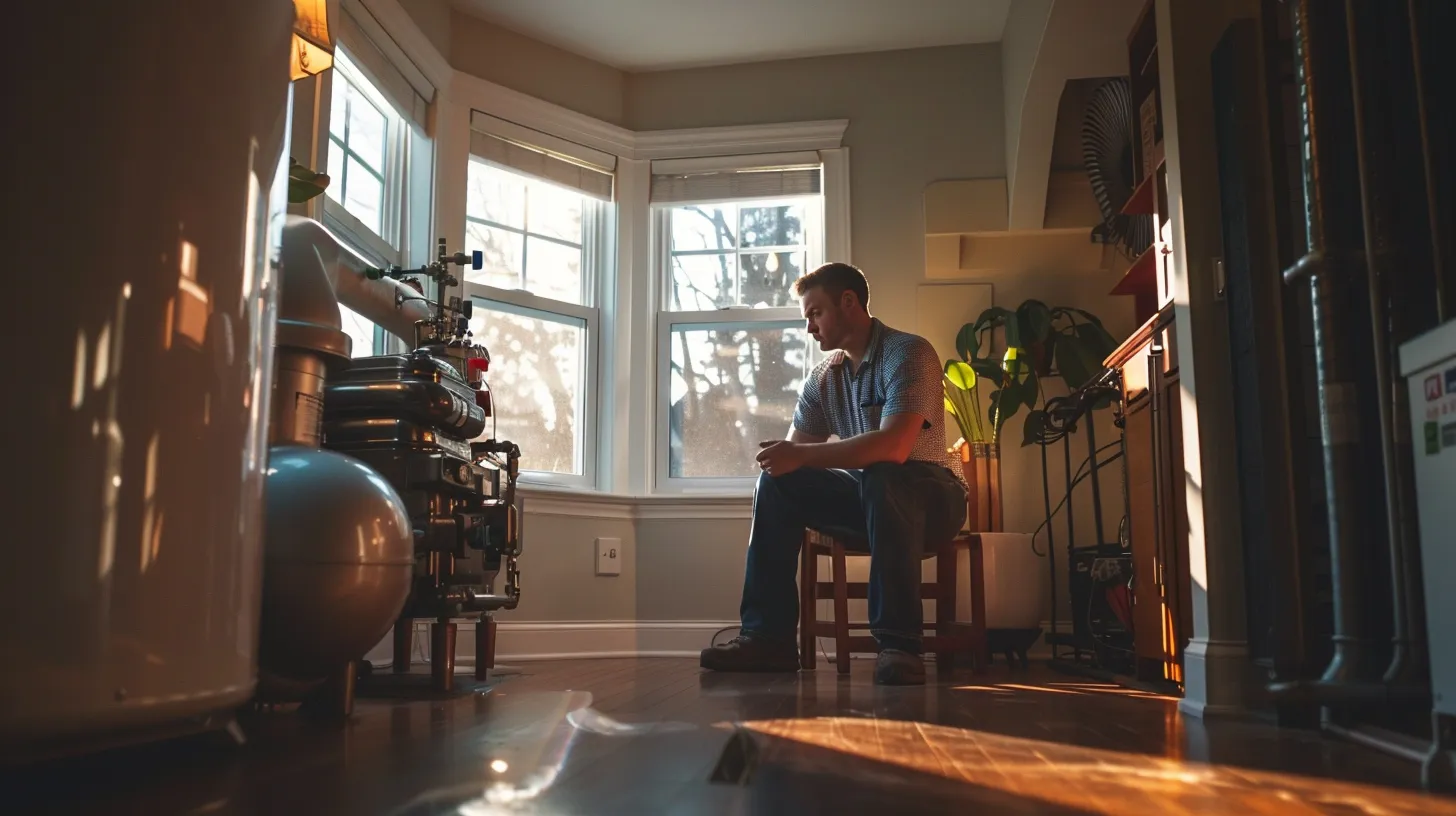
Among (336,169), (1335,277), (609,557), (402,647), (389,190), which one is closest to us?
(1335,277)

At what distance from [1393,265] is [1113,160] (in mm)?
2427

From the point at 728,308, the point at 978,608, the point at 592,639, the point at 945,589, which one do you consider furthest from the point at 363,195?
the point at 978,608

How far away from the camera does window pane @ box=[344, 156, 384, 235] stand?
377 cm

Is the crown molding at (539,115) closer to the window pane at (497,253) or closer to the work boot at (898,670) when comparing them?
the window pane at (497,253)

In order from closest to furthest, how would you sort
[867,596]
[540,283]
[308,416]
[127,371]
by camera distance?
[127,371]
[308,416]
[867,596]
[540,283]

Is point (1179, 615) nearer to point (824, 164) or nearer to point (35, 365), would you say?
point (35, 365)

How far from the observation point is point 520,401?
14.9ft

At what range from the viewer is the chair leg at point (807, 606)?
3260 mm

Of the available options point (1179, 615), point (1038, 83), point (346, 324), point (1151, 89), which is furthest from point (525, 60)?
point (1179, 615)

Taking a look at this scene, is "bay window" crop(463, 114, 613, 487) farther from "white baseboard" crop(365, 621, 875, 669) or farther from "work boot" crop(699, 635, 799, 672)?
"work boot" crop(699, 635, 799, 672)

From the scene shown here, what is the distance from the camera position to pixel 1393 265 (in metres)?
1.51

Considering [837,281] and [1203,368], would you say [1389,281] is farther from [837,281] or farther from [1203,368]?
[837,281]

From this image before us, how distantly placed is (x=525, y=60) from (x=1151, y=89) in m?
2.58

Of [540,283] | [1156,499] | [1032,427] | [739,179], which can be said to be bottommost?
[1156,499]
